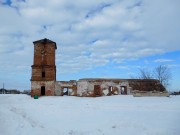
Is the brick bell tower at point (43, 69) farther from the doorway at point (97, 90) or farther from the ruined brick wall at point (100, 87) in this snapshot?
the doorway at point (97, 90)

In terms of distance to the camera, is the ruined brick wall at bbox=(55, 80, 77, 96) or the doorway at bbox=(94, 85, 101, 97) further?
the ruined brick wall at bbox=(55, 80, 77, 96)

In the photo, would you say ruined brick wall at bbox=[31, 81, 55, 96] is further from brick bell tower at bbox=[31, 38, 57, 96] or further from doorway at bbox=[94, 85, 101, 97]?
doorway at bbox=[94, 85, 101, 97]

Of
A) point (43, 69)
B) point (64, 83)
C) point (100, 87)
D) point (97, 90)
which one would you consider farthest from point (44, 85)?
point (100, 87)

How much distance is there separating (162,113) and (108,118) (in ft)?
10.2

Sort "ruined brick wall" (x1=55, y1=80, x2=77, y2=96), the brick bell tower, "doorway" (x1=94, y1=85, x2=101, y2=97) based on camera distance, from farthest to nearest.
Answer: "ruined brick wall" (x1=55, y1=80, x2=77, y2=96), the brick bell tower, "doorway" (x1=94, y1=85, x2=101, y2=97)

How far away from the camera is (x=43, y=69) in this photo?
3722 cm

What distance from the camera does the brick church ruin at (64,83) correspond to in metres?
36.2

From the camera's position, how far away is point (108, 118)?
14.1m

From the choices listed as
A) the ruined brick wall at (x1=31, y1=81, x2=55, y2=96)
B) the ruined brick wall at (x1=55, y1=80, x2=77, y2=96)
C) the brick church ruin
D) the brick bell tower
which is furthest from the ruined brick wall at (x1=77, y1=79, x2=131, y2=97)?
the brick bell tower

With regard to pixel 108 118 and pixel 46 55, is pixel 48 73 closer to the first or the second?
pixel 46 55

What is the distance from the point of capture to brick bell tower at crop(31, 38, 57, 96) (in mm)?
36625

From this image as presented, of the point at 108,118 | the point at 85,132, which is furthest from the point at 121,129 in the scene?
the point at 108,118

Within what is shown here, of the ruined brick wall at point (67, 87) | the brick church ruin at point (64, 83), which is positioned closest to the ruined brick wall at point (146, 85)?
the brick church ruin at point (64, 83)

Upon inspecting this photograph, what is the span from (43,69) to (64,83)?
3.68 metres
